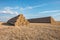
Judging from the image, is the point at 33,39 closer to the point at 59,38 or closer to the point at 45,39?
the point at 45,39

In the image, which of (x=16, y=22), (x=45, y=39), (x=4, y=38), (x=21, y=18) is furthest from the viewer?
(x=21, y=18)

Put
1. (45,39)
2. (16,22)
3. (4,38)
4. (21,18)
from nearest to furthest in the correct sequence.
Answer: (45,39)
(4,38)
(16,22)
(21,18)

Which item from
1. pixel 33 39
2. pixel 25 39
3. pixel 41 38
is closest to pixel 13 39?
pixel 25 39

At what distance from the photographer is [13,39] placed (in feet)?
29.9

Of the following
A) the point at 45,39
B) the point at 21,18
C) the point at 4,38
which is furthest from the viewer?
the point at 21,18

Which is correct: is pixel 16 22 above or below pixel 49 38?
above

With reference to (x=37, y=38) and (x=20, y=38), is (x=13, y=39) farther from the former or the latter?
(x=37, y=38)

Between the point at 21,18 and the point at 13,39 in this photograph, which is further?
the point at 21,18

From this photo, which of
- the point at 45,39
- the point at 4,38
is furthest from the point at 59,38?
the point at 4,38

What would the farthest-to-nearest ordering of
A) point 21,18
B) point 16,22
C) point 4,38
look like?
point 21,18, point 16,22, point 4,38

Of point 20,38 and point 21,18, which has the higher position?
point 21,18

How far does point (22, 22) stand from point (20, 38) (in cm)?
1276

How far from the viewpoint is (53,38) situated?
30.3 ft

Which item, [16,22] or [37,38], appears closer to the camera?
[37,38]
